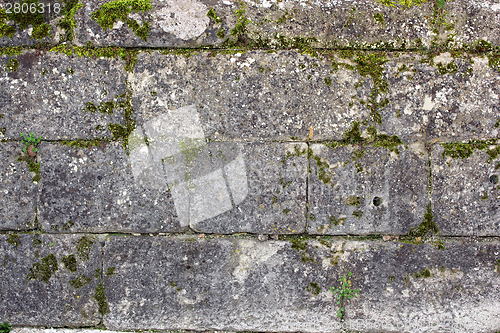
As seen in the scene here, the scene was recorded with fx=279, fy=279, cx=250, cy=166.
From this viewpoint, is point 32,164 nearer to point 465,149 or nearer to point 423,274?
point 423,274

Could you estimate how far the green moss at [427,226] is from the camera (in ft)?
7.61

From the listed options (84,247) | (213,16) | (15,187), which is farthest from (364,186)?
(15,187)

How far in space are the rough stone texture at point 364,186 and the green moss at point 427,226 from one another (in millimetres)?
55

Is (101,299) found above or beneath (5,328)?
above

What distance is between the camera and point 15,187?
229 centimetres

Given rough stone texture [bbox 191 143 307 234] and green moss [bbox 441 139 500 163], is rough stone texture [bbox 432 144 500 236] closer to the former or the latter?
green moss [bbox 441 139 500 163]

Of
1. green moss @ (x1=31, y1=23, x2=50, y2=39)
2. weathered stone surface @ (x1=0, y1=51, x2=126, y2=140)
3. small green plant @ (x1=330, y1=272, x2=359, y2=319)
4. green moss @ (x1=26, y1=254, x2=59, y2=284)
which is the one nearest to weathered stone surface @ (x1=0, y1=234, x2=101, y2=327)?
green moss @ (x1=26, y1=254, x2=59, y2=284)

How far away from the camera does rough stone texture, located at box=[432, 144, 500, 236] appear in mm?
2295

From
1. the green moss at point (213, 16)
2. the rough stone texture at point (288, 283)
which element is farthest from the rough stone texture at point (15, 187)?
the green moss at point (213, 16)

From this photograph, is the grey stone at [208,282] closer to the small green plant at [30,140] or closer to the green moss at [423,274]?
the green moss at [423,274]

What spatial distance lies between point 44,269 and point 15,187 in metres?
0.72

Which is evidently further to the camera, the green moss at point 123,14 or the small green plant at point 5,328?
the small green plant at point 5,328

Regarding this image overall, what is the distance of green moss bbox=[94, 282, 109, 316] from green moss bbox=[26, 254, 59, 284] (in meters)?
0.38

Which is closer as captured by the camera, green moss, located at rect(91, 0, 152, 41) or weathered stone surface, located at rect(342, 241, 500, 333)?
green moss, located at rect(91, 0, 152, 41)
